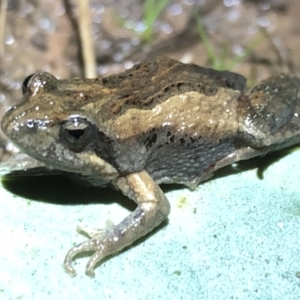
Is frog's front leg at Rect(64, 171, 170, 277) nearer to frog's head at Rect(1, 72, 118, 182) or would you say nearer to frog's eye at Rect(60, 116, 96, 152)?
frog's head at Rect(1, 72, 118, 182)

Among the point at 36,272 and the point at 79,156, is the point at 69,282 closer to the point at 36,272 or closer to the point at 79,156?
the point at 36,272

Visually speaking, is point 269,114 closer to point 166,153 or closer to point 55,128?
point 166,153

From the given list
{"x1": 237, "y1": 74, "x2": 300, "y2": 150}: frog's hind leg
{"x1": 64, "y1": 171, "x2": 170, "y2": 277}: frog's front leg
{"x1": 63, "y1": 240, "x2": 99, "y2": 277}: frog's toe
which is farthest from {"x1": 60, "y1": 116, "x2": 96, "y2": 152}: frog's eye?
{"x1": 237, "y1": 74, "x2": 300, "y2": 150}: frog's hind leg

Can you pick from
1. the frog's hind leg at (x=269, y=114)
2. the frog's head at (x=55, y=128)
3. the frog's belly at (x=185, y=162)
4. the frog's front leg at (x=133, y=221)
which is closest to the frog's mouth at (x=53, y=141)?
the frog's head at (x=55, y=128)

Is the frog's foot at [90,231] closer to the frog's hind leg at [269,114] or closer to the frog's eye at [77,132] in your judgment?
the frog's eye at [77,132]

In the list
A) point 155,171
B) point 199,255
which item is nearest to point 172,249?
point 199,255
